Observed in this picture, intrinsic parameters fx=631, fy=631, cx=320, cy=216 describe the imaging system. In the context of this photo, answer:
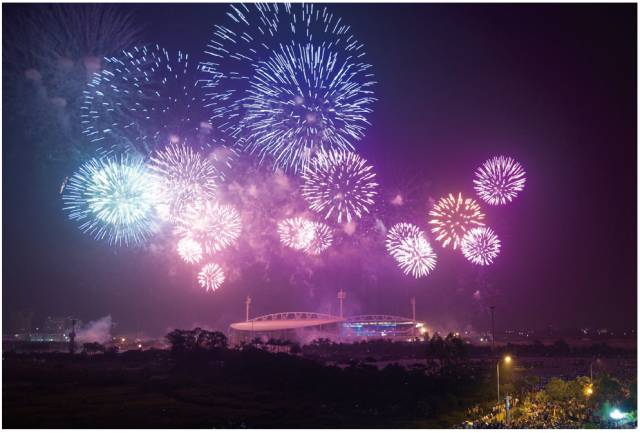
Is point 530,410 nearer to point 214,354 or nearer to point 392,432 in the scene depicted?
point 392,432

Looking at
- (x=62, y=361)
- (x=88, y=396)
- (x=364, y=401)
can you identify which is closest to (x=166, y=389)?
(x=88, y=396)

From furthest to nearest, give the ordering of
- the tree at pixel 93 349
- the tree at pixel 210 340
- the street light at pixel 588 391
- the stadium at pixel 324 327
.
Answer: the stadium at pixel 324 327, the tree at pixel 93 349, the tree at pixel 210 340, the street light at pixel 588 391

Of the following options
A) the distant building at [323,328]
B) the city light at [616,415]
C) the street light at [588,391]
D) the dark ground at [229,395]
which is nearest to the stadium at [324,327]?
the distant building at [323,328]

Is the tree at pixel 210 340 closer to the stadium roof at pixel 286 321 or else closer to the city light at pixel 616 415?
the stadium roof at pixel 286 321

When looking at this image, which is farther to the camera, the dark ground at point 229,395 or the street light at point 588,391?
the street light at point 588,391

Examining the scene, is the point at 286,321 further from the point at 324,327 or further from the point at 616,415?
the point at 616,415

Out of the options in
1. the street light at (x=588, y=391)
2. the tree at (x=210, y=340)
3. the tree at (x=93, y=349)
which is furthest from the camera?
the tree at (x=93, y=349)

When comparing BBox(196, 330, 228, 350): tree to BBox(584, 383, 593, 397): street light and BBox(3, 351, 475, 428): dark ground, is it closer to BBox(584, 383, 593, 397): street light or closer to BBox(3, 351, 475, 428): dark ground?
BBox(3, 351, 475, 428): dark ground

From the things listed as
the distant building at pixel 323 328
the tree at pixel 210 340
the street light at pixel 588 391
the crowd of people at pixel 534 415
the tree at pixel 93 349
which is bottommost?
the crowd of people at pixel 534 415

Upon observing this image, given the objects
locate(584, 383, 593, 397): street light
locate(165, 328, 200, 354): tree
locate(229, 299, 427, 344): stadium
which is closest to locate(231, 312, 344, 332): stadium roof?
locate(229, 299, 427, 344): stadium
